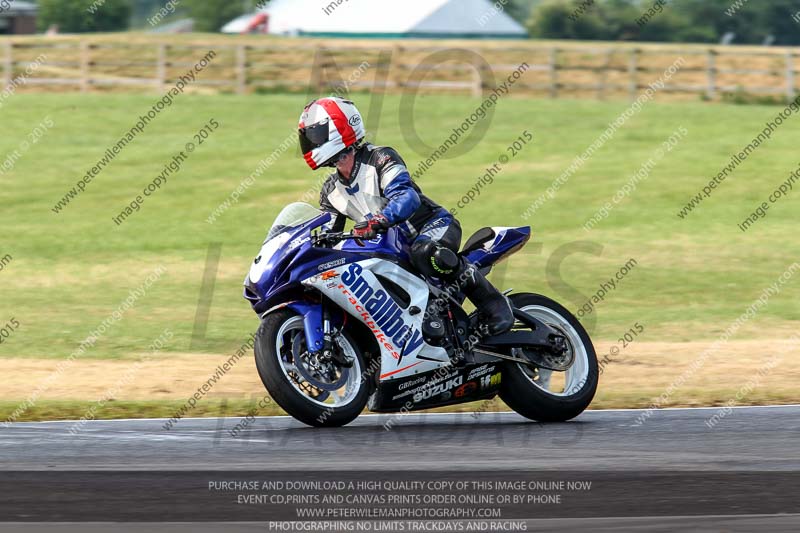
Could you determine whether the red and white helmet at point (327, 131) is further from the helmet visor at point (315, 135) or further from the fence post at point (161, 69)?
the fence post at point (161, 69)

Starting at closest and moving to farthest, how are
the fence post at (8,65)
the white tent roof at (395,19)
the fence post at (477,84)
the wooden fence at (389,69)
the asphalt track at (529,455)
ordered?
1. the asphalt track at (529,455)
2. the wooden fence at (389,69)
3. the fence post at (8,65)
4. the fence post at (477,84)
5. the white tent roof at (395,19)

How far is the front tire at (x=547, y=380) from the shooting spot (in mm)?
9594

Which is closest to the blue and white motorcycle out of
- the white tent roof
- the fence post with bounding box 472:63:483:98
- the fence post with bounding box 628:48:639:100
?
the fence post with bounding box 472:63:483:98

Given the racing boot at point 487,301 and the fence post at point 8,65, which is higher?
the racing boot at point 487,301

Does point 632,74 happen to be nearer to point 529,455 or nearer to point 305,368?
point 305,368

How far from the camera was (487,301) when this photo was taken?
963cm

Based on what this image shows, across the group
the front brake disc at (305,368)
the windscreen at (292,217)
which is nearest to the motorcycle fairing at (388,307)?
the front brake disc at (305,368)

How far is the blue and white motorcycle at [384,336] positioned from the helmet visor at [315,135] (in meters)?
0.41

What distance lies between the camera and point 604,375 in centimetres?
1351

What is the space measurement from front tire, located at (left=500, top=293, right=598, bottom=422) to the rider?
338 millimetres

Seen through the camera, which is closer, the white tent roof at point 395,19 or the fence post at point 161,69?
the fence post at point 161,69

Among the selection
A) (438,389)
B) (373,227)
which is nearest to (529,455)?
(438,389)

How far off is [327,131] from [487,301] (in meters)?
1.60

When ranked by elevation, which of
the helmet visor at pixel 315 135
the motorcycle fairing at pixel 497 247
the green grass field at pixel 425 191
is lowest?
the green grass field at pixel 425 191
